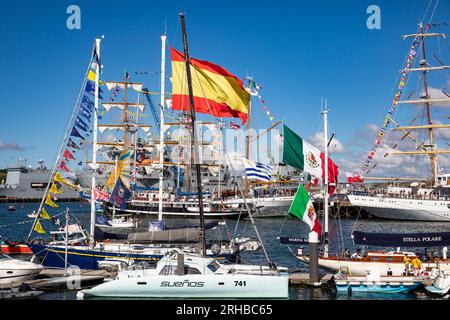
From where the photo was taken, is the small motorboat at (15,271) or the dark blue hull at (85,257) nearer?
the small motorboat at (15,271)

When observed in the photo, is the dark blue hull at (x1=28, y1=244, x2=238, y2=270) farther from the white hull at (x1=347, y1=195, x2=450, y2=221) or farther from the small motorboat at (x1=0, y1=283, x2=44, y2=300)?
the white hull at (x1=347, y1=195, x2=450, y2=221)

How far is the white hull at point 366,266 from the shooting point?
28094 mm

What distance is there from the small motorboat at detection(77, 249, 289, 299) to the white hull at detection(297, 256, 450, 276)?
7870 millimetres

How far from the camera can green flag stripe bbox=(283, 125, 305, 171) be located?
2870 centimetres

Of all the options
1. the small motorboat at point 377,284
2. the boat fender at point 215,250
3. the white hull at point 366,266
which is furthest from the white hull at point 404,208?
the small motorboat at point 377,284

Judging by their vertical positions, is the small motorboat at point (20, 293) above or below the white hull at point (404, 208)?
below

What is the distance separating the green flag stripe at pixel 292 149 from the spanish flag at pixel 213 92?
13.0 ft

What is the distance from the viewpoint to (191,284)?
21734 mm

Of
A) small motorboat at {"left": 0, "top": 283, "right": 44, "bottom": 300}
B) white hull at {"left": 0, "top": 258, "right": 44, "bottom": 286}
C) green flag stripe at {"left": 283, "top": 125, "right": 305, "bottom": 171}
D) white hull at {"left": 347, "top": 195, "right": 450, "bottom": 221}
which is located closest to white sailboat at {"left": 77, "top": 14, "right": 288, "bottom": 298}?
small motorboat at {"left": 0, "top": 283, "right": 44, "bottom": 300}

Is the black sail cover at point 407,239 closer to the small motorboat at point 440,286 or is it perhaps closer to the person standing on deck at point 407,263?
the person standing on deck at point 407,263

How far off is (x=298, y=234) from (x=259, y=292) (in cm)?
4355

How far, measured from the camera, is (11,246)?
37.1 metres
